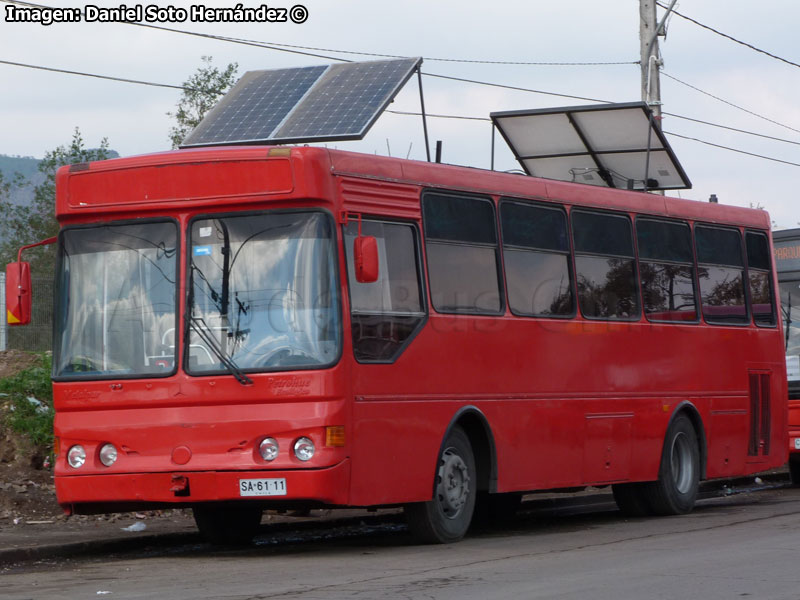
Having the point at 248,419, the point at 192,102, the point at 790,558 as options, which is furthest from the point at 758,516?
the point at 192,102

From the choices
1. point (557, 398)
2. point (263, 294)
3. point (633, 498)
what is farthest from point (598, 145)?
point (263, 294)

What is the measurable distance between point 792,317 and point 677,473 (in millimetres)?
5946

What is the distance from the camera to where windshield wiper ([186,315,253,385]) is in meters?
11.3

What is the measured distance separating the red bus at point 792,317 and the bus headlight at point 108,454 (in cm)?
1095

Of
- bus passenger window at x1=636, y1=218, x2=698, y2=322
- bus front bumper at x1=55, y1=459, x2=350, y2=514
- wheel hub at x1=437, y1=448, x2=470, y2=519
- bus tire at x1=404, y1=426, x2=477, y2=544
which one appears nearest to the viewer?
bus front bumper at x1=55, y1=459, x2=350, y2=514

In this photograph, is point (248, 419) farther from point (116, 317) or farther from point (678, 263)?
Answer: point (678, 263)

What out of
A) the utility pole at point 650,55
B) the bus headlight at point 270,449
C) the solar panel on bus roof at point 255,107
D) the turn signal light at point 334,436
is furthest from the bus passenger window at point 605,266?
the utility pole at point 650,55

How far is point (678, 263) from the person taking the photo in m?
16.3

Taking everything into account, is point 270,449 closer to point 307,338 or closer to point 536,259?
point 307,338

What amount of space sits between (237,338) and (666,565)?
345 centimetres

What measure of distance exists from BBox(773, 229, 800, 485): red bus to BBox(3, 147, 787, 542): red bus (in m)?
7.08

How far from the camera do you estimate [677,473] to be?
53.2 feet

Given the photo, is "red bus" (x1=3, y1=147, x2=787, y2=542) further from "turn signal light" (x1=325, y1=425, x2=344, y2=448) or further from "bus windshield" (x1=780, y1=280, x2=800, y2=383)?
"bus windshield" (x1=780, y1=280, x2=800, y2=383)

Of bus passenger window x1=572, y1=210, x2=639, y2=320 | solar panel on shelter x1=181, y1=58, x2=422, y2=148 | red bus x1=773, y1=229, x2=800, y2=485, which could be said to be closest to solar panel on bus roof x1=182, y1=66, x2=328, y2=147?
solar panel on shelter x1=181, y1=58, x2=422, y2=148
